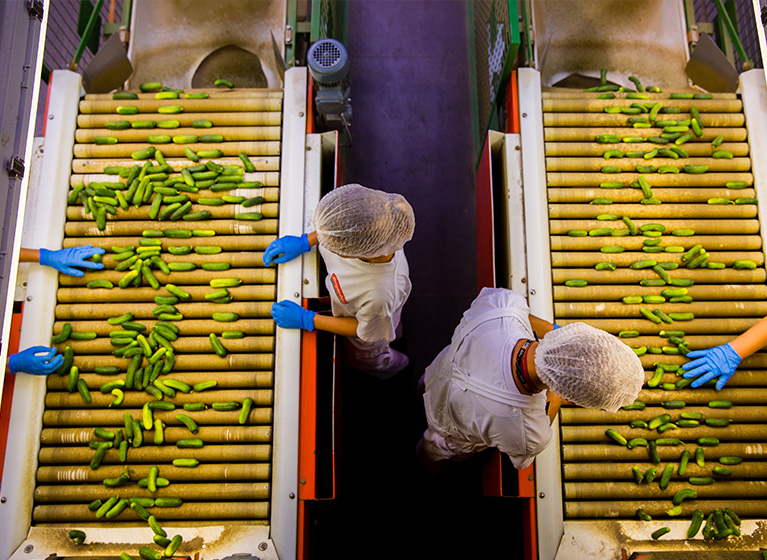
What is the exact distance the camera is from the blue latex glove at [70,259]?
3.75 meters

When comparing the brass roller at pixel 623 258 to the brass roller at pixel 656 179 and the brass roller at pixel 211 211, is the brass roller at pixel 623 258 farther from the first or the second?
the brass roller at pixel 211 211

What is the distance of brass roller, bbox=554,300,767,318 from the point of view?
3.83 m

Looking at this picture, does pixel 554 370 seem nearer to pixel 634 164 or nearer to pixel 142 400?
pixel 634 164

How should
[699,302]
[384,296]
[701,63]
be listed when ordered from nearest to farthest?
[384,296], [699,302], [701,63]

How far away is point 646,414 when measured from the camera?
12.0 ft

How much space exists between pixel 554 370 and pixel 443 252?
313cm

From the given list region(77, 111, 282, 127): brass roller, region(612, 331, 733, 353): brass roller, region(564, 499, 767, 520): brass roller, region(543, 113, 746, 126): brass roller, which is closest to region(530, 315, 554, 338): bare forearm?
region(612, 331, 733, 353): brass roller

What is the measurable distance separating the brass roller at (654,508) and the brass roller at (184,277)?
266 cm

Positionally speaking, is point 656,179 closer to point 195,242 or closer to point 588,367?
point 588,367

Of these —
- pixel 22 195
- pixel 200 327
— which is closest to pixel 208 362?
pixel 200 327

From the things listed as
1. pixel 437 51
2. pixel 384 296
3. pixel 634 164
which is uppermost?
pixel 437 51

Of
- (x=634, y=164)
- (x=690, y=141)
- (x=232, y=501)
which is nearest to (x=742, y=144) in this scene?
(x=690, y=141)

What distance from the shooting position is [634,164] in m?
4.09

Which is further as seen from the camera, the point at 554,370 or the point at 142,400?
the point at 142,400
